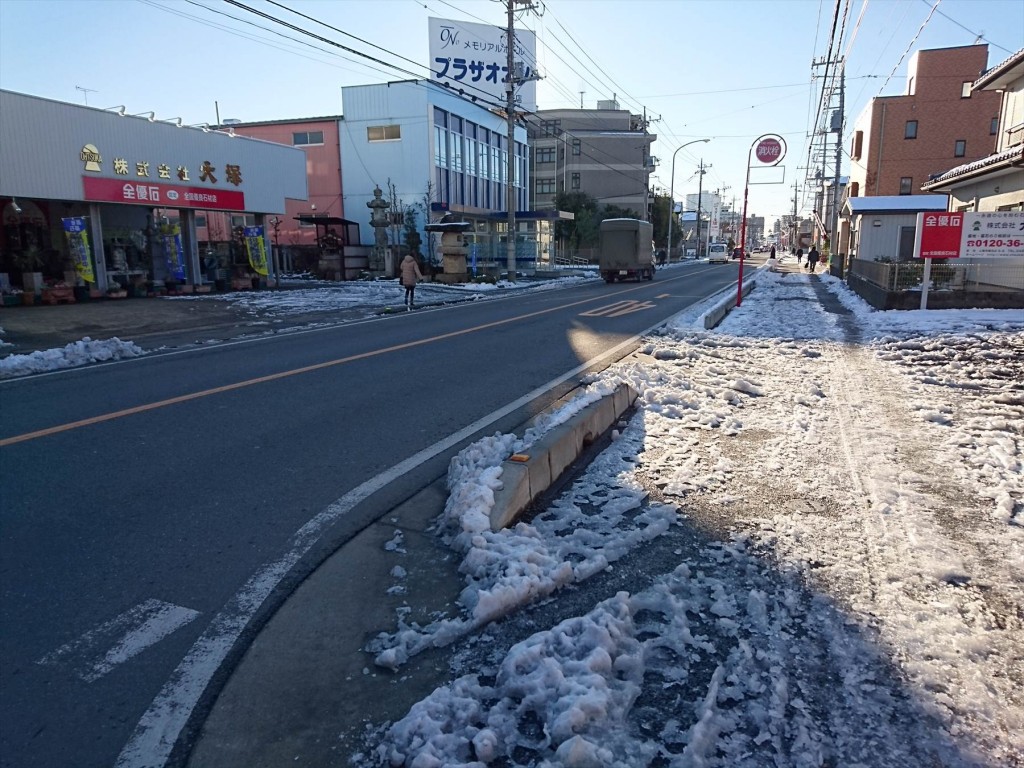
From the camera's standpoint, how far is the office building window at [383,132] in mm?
39875

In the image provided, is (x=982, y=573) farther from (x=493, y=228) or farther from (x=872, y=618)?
(x=493, y=228)

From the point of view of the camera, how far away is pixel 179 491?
4.90 metres

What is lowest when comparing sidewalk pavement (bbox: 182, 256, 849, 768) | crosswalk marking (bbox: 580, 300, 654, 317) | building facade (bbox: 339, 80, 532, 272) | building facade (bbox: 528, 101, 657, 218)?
sidewalk pavement (bbox: 182, 256, 849, 768)

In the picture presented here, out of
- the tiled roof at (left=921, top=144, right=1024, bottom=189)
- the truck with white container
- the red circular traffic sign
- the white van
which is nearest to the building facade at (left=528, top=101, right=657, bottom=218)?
the white van

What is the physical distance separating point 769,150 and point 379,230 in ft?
78.8

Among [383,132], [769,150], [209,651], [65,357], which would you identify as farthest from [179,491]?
[383,132]

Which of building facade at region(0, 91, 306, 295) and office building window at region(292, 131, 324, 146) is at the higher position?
office building window at region(292, 131, 324, 146)

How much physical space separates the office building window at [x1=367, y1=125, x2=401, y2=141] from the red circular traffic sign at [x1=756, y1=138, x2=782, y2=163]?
28.1 metres

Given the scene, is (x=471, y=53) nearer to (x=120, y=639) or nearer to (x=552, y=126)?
(x=552, y=126)

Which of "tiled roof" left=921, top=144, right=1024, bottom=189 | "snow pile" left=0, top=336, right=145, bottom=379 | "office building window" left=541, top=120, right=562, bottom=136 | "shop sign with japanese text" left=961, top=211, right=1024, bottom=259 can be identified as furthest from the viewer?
"office building window" left=541, top=120, right=562, bottom=136

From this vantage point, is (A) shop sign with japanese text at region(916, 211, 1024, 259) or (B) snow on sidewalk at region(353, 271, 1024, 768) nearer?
(B) snow on sidewalk at region(353, 271, 1024, 768)

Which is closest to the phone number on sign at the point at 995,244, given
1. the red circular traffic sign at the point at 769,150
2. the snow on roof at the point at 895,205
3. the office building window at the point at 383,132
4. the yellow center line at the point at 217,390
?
the red circular traffic sign at the point at 769,150

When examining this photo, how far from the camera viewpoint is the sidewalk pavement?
2.54 m

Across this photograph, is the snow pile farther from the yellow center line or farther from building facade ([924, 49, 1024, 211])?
building facade ([924, 49, 1024, 211])
